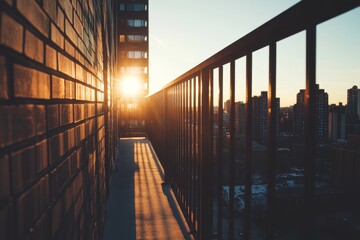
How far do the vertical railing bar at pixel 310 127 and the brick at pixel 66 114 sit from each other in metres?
0.85

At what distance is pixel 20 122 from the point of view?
0.58 metres

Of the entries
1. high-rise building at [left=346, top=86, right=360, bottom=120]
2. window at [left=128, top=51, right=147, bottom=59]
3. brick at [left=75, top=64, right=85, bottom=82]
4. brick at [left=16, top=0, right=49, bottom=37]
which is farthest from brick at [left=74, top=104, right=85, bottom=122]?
window at [left=128, top=51, right=147, bottom=59]

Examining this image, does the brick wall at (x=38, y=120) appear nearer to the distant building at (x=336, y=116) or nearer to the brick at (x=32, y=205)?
the brick at (x=32, y=205)

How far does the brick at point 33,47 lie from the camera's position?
0.63m

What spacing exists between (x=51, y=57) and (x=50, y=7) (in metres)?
0.16

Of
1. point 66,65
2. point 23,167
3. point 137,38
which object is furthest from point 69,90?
point 137,38

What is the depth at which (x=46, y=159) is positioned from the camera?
0.76 m

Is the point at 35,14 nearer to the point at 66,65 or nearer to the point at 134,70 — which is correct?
the point at 66,65

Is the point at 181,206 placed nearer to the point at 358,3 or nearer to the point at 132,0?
the point at 358,3

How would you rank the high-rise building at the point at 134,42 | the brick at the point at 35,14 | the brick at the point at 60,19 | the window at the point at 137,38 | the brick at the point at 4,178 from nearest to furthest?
the brick at the point at 4,178
the brick at the point at 35,14
the brick at the point at 60,19
the high-rise building at the point at 134,42
the window at the point at 137,38

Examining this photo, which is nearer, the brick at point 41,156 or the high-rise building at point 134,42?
the brick at point 41,156

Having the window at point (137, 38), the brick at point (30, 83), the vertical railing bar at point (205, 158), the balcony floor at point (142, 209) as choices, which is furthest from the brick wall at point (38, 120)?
the window at point (137, 38)

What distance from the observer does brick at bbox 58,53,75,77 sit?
Result: 3.11 feet

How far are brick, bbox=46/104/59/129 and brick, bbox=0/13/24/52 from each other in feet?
0.82
